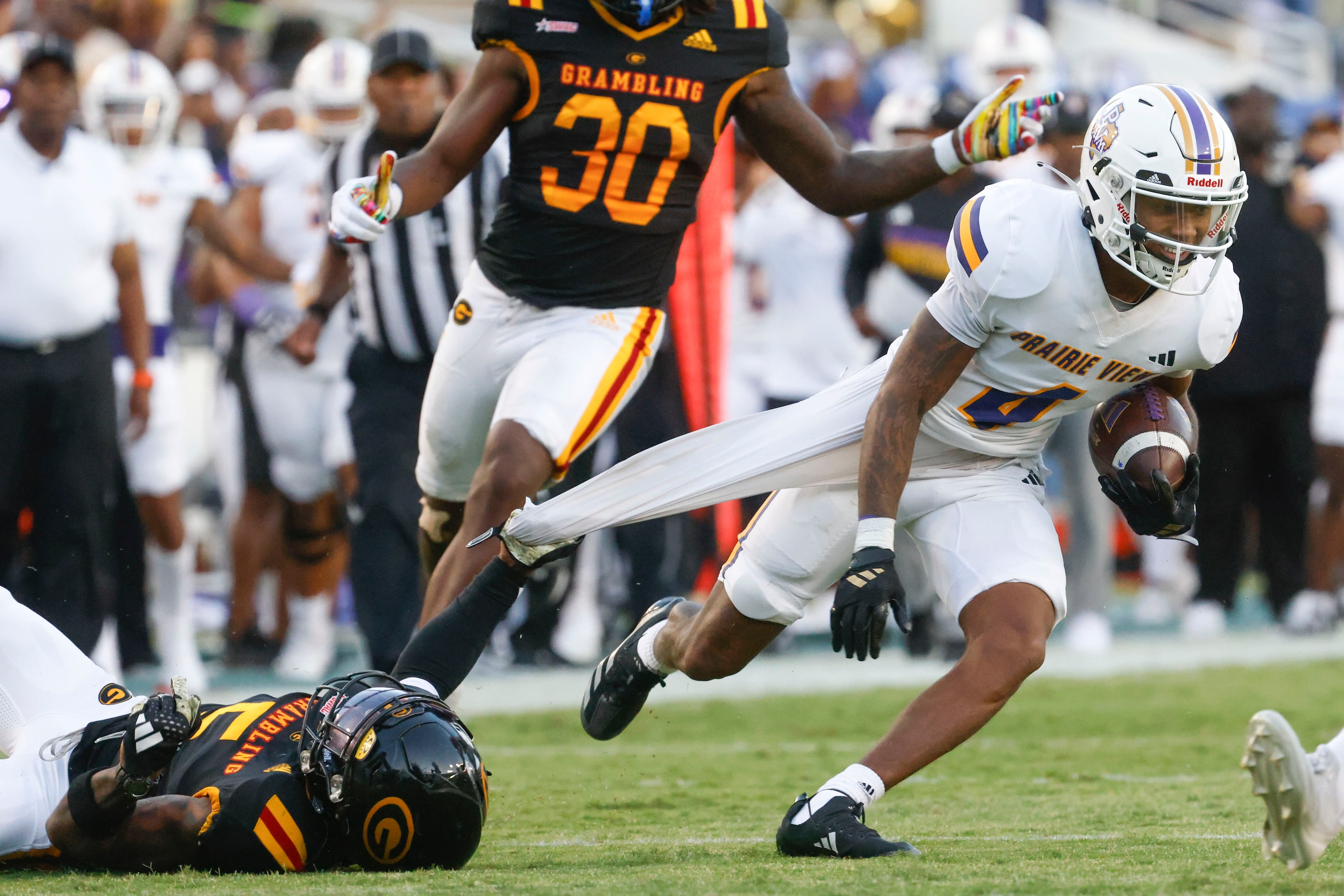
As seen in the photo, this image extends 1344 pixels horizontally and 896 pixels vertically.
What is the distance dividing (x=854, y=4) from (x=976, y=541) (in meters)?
14.0

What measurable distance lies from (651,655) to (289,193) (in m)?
3.73

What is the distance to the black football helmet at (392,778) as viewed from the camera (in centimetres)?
328


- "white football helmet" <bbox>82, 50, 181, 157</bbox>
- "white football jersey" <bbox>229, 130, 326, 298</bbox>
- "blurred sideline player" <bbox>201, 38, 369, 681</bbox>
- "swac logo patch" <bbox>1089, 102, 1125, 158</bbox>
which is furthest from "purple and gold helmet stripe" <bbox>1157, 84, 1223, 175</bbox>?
"white football helmet" <bbox>82, 50, 181, 157</bbox>

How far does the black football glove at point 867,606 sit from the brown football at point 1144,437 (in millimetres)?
674

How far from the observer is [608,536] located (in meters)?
8.29

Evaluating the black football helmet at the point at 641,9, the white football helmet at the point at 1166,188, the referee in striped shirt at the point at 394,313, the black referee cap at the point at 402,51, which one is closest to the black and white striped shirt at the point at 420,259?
the referee in striped shirt at the point at 394,313

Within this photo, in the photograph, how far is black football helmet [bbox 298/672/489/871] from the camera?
3275 mm

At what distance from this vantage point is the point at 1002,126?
171 inches

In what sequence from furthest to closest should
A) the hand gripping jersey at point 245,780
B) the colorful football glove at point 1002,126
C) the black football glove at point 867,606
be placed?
1. the colorful football glove at point 1002,126
2. the black football glove at point 867,606
3. the hand gripping jersey at point 245,780

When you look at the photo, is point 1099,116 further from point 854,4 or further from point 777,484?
point 854,4

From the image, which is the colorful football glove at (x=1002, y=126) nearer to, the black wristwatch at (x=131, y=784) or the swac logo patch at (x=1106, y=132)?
the swac logo patch at (x=1106, y=132)

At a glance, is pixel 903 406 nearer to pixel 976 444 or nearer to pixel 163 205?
pixel 976 444

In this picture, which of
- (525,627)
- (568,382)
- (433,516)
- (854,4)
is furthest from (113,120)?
(854,4)

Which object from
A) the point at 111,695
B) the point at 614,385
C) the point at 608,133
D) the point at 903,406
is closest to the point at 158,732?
the point at 111,695
